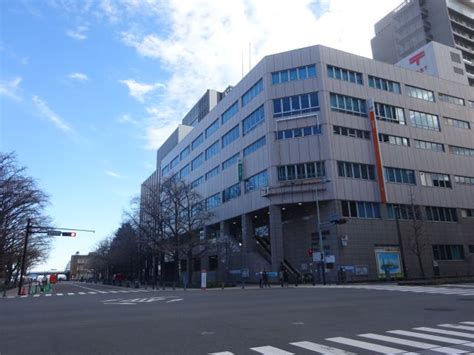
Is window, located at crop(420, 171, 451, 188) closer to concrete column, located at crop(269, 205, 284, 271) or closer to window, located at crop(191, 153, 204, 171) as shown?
concrete column, located at crop(269, 205, 284, 271)

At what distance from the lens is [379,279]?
41375mm

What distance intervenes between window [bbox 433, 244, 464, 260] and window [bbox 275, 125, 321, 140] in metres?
21.5

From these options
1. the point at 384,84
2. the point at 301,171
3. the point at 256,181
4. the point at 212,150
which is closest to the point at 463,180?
the point at 384,84

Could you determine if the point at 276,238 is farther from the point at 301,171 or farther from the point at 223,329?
the point at 223,329

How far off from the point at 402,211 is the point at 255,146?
778 inches

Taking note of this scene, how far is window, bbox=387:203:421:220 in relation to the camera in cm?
4472

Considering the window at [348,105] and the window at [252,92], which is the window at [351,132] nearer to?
the window at [348,105]

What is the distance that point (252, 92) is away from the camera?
50.7 m

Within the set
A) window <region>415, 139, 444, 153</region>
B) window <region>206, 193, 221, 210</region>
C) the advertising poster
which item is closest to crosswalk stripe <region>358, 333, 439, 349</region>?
the advertising poster

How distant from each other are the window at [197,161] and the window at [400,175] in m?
32.8

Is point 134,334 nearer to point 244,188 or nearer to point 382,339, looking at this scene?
point 382,339

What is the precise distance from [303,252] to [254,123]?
58.3ft

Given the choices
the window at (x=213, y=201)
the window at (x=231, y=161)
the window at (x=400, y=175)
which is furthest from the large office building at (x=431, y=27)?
the window at (x=213, y=201)

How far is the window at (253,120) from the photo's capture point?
47.9 meters
